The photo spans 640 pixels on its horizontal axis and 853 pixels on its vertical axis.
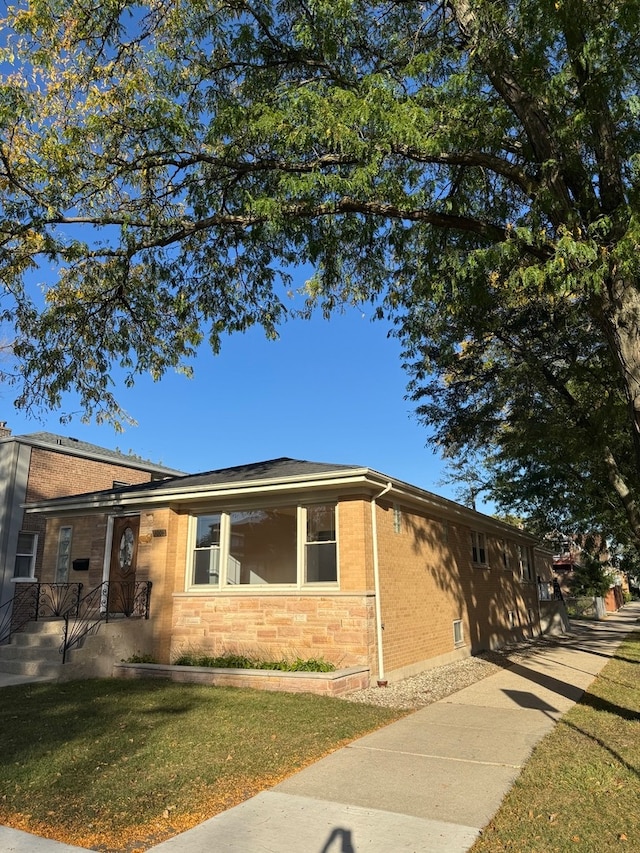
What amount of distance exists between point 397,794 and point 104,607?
9732 millimetres

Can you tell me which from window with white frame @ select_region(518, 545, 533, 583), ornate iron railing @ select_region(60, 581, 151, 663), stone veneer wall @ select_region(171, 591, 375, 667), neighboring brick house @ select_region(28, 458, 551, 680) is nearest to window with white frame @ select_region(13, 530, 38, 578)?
neighboring brick house @ select_region(28, 458, 551, 680)

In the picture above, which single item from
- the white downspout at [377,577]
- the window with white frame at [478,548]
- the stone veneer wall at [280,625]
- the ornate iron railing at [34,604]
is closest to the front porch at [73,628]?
the ornate iron railing at [34,604]

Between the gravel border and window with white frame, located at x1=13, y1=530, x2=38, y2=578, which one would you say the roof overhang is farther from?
the gravel border

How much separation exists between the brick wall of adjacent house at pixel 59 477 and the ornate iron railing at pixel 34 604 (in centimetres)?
50

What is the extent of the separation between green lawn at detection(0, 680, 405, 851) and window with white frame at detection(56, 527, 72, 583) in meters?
4.53

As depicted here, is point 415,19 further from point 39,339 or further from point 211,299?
point 39,339

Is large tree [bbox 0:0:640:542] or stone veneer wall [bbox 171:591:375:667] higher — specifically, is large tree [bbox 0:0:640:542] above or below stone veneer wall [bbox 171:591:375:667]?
above

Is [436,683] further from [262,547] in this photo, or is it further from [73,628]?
[73,628]

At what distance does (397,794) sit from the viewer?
489cm

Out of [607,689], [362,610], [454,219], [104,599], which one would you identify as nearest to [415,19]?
[454,219]

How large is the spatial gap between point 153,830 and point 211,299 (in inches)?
302

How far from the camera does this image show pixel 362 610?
988cm

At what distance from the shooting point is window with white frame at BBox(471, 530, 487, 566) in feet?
51.5

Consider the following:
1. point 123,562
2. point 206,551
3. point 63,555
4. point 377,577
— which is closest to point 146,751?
point 377,577
